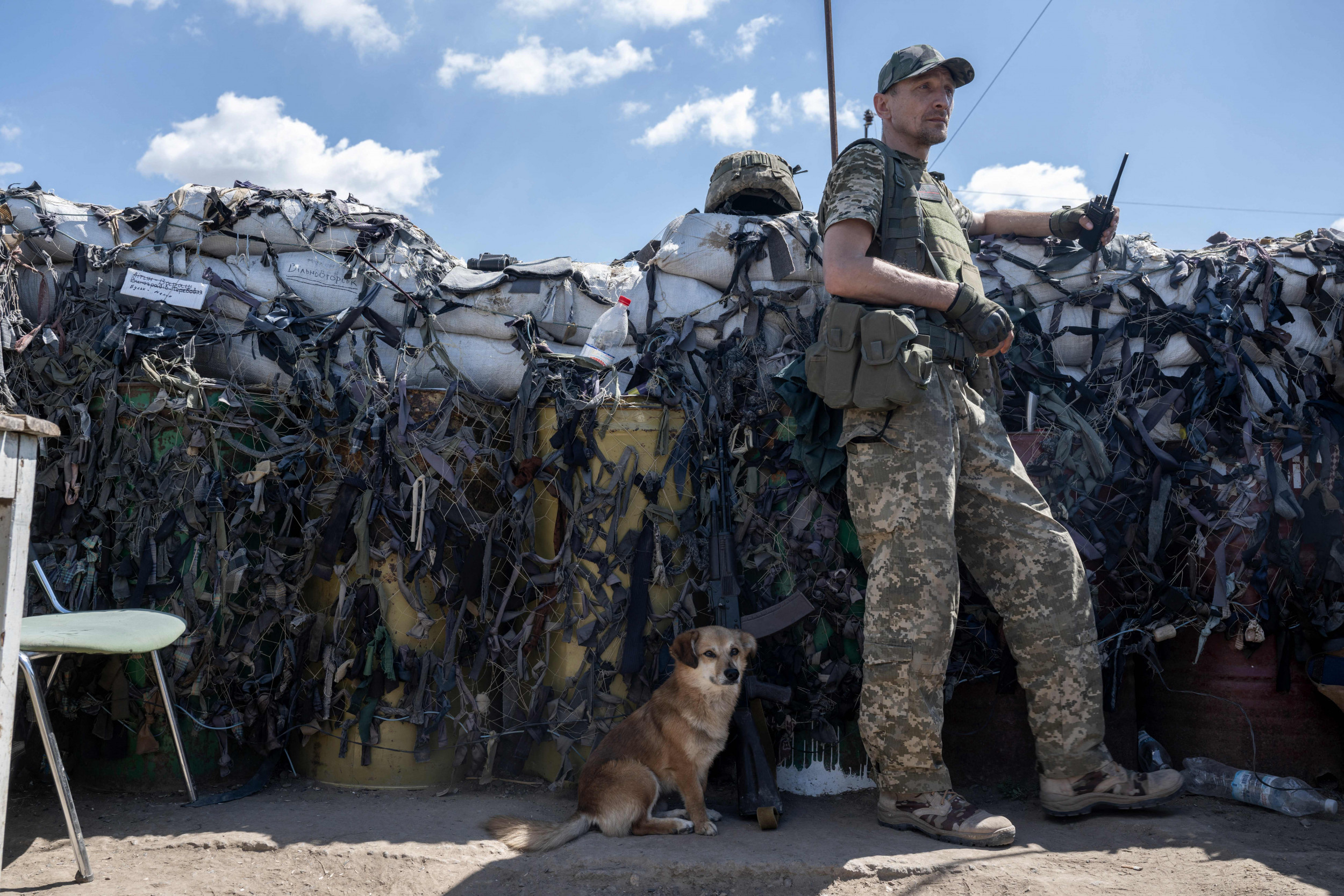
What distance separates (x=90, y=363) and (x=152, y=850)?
1.79 metres

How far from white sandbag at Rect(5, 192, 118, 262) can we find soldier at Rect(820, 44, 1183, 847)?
9.62 feet

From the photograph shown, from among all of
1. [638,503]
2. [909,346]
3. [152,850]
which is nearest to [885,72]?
[909,346]

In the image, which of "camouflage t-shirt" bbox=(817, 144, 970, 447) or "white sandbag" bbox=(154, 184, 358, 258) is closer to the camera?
"camouflage t-shirt" bbox=(817, 144, 970, 447)

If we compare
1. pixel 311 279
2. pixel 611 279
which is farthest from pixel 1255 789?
pixel 311 279

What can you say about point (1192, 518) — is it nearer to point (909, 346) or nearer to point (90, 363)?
point (909, 346)

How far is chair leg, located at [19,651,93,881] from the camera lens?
234cm

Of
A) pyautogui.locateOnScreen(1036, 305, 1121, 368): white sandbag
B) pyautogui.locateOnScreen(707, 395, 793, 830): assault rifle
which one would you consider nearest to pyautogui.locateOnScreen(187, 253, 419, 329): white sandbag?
pyautogui.locateOnScreen(707, 395, 793, 830): assault rifle

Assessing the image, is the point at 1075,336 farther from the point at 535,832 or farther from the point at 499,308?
the point at 535,832

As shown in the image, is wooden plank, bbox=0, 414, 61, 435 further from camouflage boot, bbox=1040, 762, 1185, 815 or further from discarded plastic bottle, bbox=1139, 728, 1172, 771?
discarded plastic bottle, bbox=1139, 728, 1172, 771

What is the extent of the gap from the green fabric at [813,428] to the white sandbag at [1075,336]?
3.64ft

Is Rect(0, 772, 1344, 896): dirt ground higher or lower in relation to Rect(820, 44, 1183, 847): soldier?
lower

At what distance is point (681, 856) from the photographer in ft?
8.38

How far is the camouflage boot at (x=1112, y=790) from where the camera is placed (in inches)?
104

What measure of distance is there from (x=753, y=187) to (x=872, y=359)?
6.54ft
